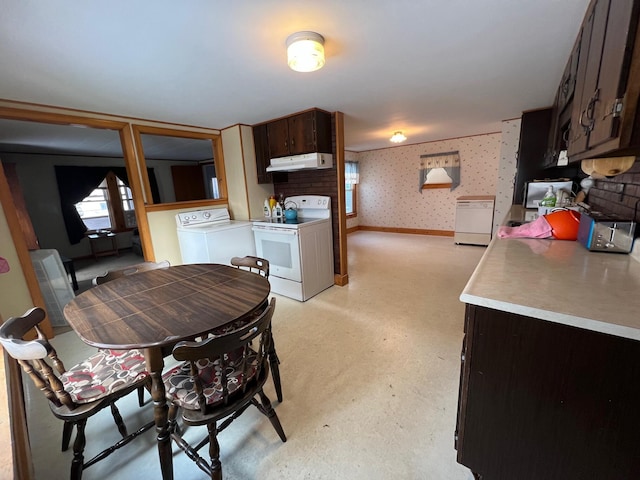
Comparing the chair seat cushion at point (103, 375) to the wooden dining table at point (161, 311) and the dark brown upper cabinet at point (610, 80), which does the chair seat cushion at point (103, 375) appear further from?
the dark brown upper cabinet at point (610, 80)

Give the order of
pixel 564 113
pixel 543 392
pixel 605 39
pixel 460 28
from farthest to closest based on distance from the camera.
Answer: pixel 564 113 → pixel 460 28 → pixel 605 39 → pixel 543 392

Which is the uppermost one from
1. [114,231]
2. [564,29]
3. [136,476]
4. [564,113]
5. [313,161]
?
[564,29]

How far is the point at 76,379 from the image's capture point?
1.24 meters

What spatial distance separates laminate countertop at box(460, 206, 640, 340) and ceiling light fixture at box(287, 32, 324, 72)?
1.45 meters

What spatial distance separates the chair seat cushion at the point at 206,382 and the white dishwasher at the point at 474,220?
5022 millimetres

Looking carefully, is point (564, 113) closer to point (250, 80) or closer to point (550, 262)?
point (550, 262)

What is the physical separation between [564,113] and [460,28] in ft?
4.20

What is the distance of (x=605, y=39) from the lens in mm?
1008

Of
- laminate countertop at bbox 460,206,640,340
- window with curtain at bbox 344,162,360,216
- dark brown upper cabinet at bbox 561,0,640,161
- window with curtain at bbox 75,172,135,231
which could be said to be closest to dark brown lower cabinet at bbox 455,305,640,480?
laminate countertop at bbox 460,206,640,340

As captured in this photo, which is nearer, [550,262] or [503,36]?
[550,262]

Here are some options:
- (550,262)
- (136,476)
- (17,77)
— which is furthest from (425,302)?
(17,77)

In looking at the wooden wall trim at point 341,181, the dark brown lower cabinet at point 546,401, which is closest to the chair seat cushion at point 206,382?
the dark brown lower cabinet at point 546,401

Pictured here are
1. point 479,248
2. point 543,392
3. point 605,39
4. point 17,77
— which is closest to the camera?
point 543,392

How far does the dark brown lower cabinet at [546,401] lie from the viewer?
2.50ft
